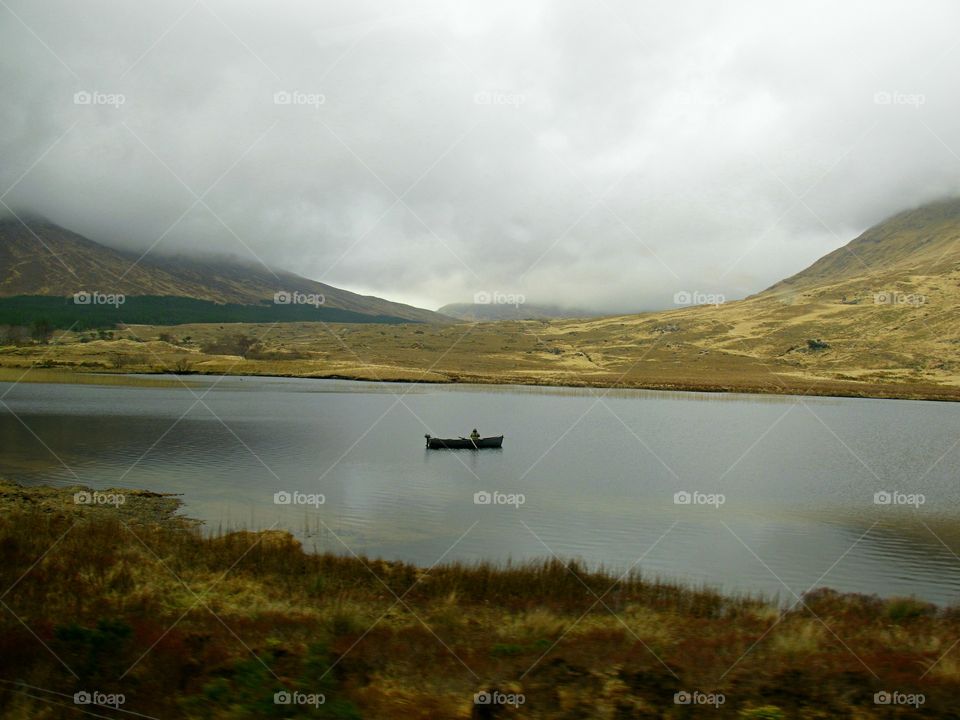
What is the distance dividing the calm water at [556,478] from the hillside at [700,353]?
5201 centimetres

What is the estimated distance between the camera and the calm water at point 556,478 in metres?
24.0

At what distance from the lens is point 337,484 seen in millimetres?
34156

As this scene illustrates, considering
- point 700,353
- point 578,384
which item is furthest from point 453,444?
point 700,353

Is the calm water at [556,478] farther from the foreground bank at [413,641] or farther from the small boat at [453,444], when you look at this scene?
the foreground bank at [413,641]

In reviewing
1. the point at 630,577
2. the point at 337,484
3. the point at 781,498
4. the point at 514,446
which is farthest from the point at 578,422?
the point at 630,577

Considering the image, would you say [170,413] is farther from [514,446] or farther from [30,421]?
[514,446]

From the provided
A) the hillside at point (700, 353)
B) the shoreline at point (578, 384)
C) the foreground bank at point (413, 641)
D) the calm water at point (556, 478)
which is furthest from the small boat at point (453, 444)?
the hillside at point (700, 353)

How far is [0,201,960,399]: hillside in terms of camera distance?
413 ft

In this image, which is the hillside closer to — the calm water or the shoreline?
the shoreline

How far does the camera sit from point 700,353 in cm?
16650

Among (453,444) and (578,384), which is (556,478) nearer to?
(453,444)

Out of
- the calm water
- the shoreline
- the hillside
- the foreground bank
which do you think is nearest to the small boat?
the calm water

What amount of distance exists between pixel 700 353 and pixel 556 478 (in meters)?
137

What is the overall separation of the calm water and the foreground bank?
454 cm
